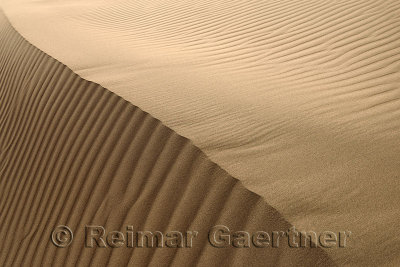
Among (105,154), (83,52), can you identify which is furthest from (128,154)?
(83,52)

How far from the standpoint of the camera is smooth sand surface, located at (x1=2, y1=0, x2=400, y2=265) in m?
1.94

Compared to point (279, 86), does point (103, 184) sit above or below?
below

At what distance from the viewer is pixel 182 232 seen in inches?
83.6

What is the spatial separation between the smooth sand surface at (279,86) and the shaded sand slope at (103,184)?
3.8 inches

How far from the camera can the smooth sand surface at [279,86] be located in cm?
194

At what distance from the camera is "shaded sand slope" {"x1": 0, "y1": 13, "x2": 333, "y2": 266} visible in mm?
2004

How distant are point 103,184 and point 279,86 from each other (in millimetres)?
1426

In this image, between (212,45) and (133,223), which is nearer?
(133,223)

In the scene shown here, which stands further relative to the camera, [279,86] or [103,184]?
[279,86]

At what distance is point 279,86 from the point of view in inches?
135

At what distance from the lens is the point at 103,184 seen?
8.75 feet

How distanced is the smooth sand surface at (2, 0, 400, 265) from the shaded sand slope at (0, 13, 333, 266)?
97 millimetres

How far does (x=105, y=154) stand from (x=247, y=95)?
955 millimetres

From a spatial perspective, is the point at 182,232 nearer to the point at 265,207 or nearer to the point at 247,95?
the point at 265,207
